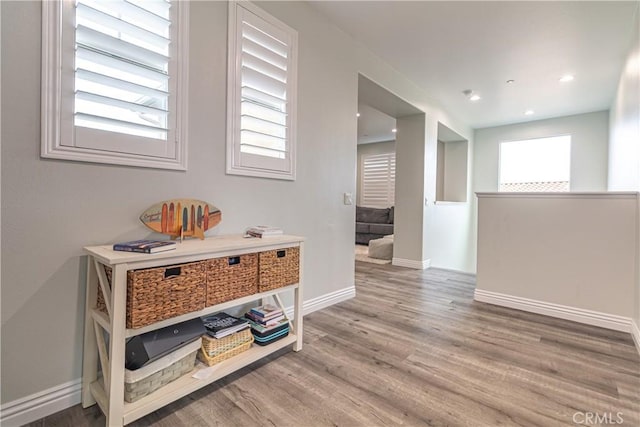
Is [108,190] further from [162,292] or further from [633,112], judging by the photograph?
[633,112]

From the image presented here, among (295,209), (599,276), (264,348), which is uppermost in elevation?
(295,209)

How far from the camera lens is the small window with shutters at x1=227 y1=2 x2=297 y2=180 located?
1.92 meters

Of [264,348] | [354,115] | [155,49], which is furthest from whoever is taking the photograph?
[354,115]

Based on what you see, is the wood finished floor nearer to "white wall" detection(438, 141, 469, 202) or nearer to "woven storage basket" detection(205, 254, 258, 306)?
"woven storage basket" detection(205, 254, 258, 306)

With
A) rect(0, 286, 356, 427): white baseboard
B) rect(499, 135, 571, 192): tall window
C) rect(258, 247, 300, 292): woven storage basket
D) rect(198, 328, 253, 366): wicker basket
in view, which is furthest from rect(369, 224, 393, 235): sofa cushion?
rect(0, 286, 356, 427): white baseboard

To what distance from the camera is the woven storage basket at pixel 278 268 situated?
168cm

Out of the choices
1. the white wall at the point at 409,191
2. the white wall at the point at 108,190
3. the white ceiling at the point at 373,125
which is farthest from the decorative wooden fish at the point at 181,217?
the white ceiling at the point at 373,125

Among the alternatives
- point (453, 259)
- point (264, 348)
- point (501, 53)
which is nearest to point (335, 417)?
point (264, 348)

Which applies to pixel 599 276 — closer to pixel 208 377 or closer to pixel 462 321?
pixel 462 321

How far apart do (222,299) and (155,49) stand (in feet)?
4.44

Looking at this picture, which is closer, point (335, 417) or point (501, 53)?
point (335, 417)

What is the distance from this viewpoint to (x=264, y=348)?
1.69 meters

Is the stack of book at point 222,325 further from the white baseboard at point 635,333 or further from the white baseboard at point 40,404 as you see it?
the white baseboard at point 635,333

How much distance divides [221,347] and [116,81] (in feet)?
4.60
